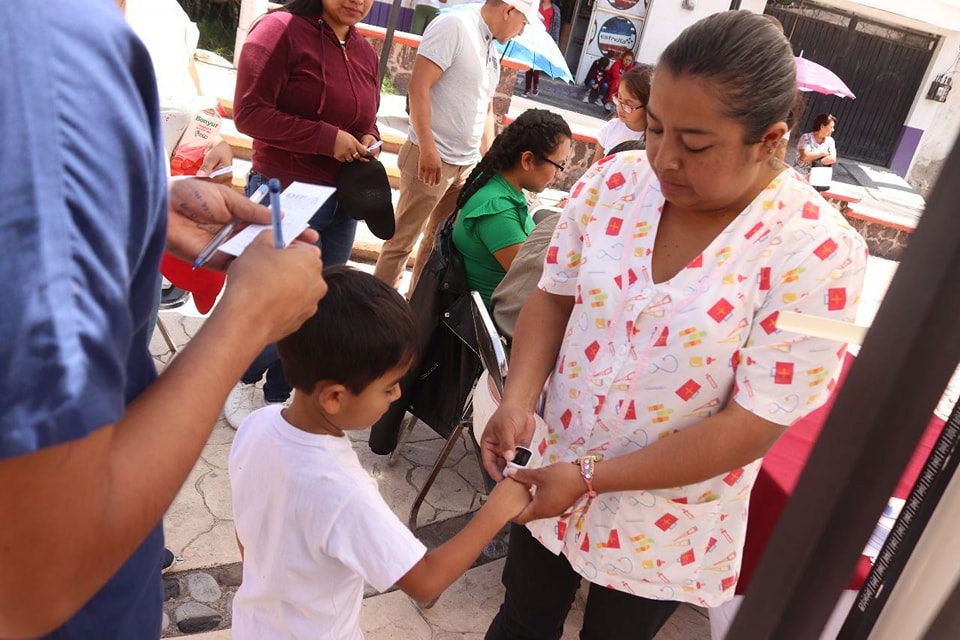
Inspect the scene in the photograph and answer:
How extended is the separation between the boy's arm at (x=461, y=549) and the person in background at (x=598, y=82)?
14082 millimetres

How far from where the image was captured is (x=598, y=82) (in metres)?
14.8

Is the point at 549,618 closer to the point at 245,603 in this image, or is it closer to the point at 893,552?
the point at 245,603

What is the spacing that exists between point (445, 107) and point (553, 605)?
10.0 ft

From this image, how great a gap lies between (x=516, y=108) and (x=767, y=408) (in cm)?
1092

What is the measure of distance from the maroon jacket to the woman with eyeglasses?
56 cm

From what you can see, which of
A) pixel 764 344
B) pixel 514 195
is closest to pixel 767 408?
pixel 764 344

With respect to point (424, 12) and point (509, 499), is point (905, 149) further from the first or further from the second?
point (509, 499)

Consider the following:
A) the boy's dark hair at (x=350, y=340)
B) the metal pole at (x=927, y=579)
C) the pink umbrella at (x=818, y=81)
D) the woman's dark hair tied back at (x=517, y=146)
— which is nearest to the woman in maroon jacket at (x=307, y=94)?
the woman's dark hair tied back at (x=517, y=146)

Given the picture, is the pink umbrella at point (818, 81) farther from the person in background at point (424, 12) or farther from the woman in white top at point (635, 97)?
the person in background at point (424, 12)

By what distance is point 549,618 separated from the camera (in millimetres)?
1845

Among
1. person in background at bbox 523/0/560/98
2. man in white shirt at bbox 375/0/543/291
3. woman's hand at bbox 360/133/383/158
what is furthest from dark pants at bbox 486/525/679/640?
person in background at bbox 523/0/560/98

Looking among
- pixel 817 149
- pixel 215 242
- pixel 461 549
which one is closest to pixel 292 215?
pixel 215 242

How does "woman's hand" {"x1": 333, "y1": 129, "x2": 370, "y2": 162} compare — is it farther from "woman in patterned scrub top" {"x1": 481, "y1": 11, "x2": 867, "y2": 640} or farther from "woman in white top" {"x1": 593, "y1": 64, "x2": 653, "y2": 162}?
"woman in white top" {"x1": 593, "y1": 64, "x2": 653, "y2": 162}

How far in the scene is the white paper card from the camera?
3.37 ft
